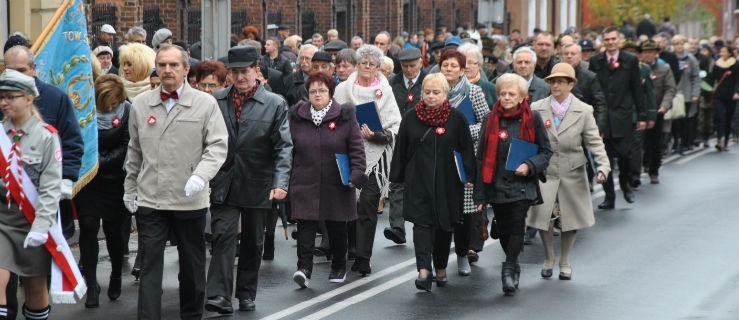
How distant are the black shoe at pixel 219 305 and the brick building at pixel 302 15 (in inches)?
449

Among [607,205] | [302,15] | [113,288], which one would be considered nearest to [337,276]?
[113,288]

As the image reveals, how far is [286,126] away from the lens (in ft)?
33.5

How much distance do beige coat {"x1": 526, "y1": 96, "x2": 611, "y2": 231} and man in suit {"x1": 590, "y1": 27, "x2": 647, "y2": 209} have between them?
4507mm

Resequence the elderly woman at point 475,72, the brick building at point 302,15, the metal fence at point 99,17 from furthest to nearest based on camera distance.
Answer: the brick building at point 302,15
the metal fence at point 99,17
the elderly woman at point 475,72

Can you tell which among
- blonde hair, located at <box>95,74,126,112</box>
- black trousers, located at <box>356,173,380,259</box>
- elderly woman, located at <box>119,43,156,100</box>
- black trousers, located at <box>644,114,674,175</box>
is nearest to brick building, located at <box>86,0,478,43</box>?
black trousers, located at <box>644,114,674,175</box>

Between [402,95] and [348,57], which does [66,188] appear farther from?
[348,57]

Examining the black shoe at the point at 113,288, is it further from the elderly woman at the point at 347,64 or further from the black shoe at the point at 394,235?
the elderly woman at the point at 347,64

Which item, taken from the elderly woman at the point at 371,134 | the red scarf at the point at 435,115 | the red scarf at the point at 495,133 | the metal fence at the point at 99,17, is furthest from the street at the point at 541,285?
the metal fence at the point at 99,17

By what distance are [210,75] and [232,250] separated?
1.55 m

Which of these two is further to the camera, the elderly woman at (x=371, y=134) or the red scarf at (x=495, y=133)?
the elderly woman at (x=371, y=134)

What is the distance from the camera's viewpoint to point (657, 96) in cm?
1952

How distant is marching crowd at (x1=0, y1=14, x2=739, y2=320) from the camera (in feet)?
29.3

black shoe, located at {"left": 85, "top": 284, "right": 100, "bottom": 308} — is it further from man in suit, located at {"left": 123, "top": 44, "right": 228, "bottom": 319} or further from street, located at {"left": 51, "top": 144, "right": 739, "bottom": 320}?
man in suit, located at {"left": 123, "top": 44, "right": 228, "bottom": 319}

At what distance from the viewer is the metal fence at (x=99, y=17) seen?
68.0 ft
